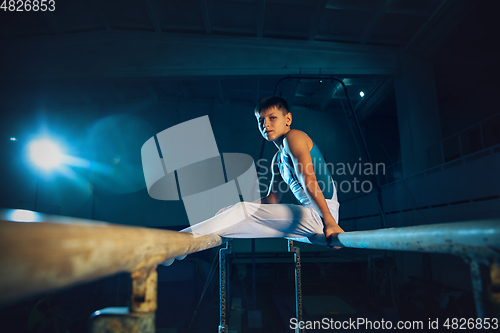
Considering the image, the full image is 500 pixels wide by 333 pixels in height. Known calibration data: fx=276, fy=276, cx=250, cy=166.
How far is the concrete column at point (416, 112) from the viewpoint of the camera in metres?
6.25

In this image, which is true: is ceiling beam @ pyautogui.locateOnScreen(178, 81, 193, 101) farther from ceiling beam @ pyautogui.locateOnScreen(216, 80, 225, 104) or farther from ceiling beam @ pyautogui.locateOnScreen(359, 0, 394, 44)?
ceiling beam @ pyautogui.locateOnScreen(359, 0, 394, 44)

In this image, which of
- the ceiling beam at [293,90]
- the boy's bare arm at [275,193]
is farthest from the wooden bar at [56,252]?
the ceiling beam at [293,90]

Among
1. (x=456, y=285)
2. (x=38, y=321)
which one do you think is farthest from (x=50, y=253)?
(x=456, y=285)

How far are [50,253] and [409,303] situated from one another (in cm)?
760

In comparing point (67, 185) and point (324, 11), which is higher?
point (324, 11)

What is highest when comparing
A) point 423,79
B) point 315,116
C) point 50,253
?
point 315,116

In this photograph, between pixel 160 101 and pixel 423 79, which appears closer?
pixel 423 79

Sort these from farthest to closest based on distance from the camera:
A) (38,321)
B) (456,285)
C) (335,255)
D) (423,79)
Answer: (335,255), (423,79), (456,285), (38,321)

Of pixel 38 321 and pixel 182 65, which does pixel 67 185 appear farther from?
pixel 182 65

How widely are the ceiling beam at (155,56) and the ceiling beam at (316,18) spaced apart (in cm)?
24

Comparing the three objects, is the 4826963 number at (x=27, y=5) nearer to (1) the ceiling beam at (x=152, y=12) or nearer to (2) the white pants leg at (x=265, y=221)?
(1) the ceiling beam at (x=152, y=12)

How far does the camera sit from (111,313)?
52cm

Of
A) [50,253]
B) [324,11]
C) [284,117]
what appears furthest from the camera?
[324,11]

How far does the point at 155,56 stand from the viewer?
20.0 feet
